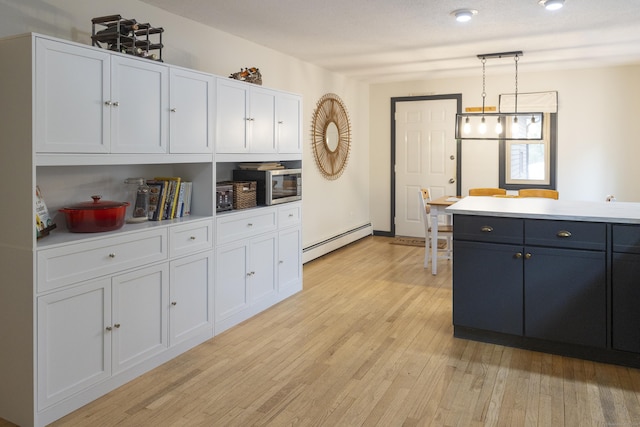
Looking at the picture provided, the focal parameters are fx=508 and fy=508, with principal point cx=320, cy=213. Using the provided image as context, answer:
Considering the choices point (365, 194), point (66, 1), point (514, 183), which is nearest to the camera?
point (66, 1)

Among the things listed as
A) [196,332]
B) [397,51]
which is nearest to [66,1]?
[196,332]

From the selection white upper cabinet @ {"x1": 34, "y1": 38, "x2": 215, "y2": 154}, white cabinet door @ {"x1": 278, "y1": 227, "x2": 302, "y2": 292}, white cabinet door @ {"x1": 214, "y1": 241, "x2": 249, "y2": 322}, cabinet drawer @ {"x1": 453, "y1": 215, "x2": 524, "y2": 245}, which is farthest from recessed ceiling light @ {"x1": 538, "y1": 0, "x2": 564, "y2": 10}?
white cabinet door @ {"x1": 214, "y1": 241, "x2": 249, "y2": 322}

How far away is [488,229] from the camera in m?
3.43

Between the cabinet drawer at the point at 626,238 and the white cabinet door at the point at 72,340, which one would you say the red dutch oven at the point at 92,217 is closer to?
the white cabinet door at the point at 72,340

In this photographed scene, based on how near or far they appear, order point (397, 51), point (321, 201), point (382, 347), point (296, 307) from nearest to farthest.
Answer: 1. point (382, 347)
2. point (296, 307)
3. point (397, 51)
4. point (321, 201)

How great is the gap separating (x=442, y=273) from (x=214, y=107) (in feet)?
10.4

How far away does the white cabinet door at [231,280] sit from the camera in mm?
3686

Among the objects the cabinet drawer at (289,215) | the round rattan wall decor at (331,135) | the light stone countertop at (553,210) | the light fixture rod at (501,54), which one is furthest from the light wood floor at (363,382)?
the light fixture rod at (501,54)

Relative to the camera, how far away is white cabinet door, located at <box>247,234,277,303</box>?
407 cm

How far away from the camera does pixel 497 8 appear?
3.87 metres

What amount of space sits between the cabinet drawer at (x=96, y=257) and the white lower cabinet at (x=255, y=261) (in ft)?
2.17

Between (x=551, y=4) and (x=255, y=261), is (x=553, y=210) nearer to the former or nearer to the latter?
(x=551, y=4)

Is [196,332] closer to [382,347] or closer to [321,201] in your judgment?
[382,347]

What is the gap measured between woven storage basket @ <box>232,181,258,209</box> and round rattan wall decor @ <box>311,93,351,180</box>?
85.5 inches
